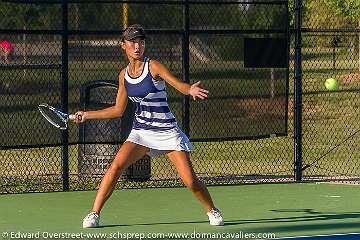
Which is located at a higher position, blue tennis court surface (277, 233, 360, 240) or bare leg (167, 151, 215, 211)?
bare leg (167, 151, 215, 211)

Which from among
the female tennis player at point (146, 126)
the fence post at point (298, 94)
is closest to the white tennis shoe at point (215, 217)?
the female tennis player at point (146, 126)

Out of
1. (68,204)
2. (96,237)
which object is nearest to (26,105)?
(68,204)

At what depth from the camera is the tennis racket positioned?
41.2 ft

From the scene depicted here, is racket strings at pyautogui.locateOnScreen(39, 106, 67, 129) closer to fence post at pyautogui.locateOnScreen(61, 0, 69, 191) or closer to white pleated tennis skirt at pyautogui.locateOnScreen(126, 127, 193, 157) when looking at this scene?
white pleated tennis skirt at pyautogui.locateOnScreen(126, 127, 193, 157)

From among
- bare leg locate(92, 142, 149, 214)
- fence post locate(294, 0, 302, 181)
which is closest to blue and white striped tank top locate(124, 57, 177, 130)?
bare leg locate(92, 142, 149, 214)

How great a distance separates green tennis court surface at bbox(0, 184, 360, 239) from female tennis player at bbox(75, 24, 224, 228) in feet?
1.30

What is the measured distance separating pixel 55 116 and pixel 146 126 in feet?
4.41

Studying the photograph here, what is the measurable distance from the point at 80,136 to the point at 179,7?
230 cm

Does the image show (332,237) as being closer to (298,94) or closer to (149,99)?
(149,99)

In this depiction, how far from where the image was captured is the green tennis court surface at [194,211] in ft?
41.9

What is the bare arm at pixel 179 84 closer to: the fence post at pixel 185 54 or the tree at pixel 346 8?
the fence post at pixel 185 54

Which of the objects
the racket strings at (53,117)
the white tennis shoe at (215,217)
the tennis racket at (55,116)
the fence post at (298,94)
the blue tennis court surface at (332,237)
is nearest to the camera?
the blue tennis court surface at (332,237)

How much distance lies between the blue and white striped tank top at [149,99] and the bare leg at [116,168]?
0.23 meters

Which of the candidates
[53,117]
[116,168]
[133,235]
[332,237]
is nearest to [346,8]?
[53,117]
